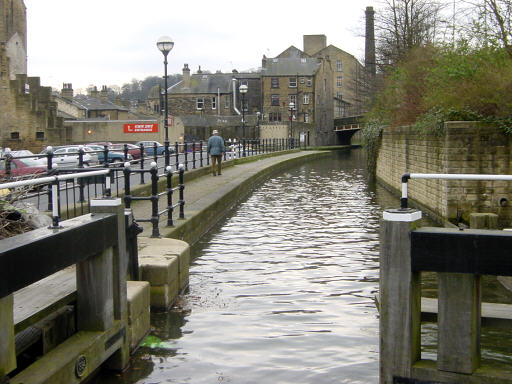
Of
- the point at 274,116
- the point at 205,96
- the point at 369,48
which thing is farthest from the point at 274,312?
the point at 274,116

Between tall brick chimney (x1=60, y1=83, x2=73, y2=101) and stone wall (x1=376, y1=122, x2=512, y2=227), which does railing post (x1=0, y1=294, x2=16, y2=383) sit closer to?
stone wall (x1=376, y1=122, x2=512, y2=227)

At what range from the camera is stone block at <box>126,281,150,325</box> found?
6.71 m

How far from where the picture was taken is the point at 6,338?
4457 millimetres

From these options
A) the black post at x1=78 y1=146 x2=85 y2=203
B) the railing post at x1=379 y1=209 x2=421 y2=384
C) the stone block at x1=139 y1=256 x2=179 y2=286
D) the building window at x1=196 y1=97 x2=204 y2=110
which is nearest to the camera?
the railing post at x1=379 y1=209 x2=421 y2=384

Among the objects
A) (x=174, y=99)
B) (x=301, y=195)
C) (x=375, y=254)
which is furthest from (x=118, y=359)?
(x=174, y=99)

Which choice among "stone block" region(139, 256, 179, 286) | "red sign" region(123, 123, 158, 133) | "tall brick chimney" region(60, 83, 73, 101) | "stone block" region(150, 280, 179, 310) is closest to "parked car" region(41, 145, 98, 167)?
"stone block" region(139, 256, 179, 286)

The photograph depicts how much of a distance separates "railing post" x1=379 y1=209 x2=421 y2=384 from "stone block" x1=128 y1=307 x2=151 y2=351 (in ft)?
9.05

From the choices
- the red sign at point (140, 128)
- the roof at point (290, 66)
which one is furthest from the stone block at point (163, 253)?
the roof at point (290, 66)

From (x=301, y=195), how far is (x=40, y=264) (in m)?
19.0

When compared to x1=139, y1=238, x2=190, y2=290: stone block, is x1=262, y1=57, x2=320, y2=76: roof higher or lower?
higher

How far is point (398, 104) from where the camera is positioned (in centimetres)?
2673

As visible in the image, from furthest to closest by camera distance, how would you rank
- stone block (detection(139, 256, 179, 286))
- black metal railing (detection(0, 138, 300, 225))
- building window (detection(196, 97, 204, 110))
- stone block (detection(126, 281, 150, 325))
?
building window (detection(196, 97, 204, 110)) → black metal railing (detection(0, 138, 300, 225)) → stone block (detection(139, 256, 179, 286)) → stone block (detection(126, 281, 150, 325))

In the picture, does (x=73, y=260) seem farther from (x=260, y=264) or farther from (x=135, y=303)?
(x=260, y=264)

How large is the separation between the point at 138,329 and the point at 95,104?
79.4m
